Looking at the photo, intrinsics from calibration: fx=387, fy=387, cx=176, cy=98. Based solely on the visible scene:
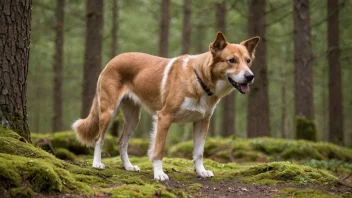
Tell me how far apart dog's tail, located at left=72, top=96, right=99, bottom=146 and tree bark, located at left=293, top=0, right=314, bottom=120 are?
7313 mm

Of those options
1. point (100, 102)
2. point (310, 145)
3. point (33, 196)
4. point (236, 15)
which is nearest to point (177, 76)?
point (100, 102)

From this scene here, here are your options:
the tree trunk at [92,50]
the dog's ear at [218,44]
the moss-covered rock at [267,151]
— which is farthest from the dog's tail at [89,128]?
the tree trunk at [92,50]

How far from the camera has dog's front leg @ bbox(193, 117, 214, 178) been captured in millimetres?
5988

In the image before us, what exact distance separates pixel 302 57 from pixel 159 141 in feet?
24.5

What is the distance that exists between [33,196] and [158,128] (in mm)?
2374

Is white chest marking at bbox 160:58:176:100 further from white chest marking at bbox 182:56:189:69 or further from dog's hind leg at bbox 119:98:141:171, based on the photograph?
dog's hind leg at bbox 119:98:141:171

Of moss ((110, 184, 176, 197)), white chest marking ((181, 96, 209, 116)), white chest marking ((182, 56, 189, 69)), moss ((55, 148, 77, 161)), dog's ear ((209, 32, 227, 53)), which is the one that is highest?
dog's ear ((209, 32, 227, 53))

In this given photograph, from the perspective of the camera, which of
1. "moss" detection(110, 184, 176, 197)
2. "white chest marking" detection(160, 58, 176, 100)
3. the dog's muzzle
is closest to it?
"moss" detection(110, 184, 176, 197)

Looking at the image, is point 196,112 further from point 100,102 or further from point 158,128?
point 100,102

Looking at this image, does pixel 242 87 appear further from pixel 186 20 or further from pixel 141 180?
pixel 186 20

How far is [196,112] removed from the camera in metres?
5.68

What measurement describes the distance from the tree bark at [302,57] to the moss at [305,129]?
129 millimetres

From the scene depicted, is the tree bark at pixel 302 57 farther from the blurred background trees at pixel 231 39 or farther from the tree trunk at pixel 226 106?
the tree trunk at pixel 226 106

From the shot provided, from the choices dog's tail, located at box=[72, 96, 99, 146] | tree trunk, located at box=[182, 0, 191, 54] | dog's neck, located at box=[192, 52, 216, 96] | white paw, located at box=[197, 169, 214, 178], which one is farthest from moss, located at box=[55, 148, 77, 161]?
tree trunk, located at box=[182, 0, 191, 54]
